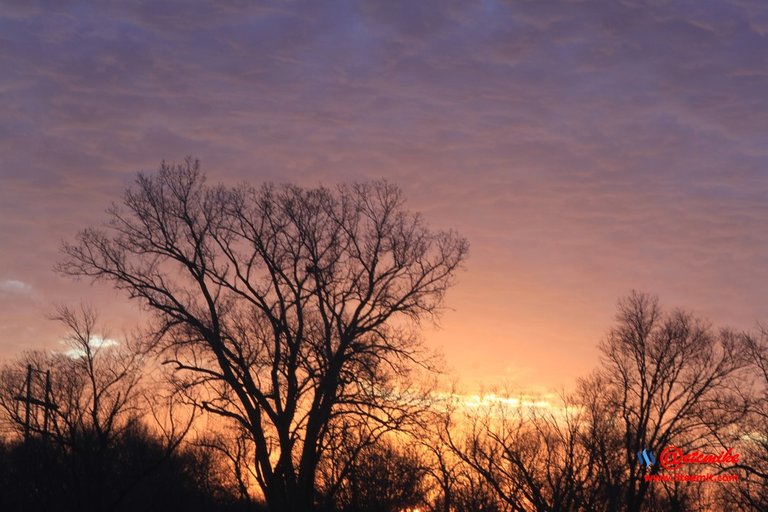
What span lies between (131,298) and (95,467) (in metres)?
21.1

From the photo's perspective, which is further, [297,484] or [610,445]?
[610,445]

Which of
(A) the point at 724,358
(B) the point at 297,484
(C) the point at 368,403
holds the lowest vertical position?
(B) the point at 297,484

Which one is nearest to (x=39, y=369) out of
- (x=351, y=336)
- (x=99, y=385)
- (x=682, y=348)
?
(x=99, y=385)

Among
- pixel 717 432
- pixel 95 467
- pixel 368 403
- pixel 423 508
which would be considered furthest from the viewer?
pixel 423 508

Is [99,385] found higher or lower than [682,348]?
lower

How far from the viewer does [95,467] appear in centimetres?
5128

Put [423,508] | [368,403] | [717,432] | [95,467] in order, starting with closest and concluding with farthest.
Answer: [368,403], [717,432], [95,467], [423,508]

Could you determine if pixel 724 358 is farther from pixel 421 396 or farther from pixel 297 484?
pixel 297 484

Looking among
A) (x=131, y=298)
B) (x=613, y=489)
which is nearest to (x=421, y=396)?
(x=131, y=298)

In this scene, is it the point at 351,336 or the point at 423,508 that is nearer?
the point at 351,336

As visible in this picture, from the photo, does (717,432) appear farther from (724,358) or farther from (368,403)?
(368,403)

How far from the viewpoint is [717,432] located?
47125 mm

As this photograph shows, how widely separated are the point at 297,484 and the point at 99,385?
1832 centimetres

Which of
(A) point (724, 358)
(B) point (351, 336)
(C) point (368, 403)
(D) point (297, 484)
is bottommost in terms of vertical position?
(D) point (297, 484)
